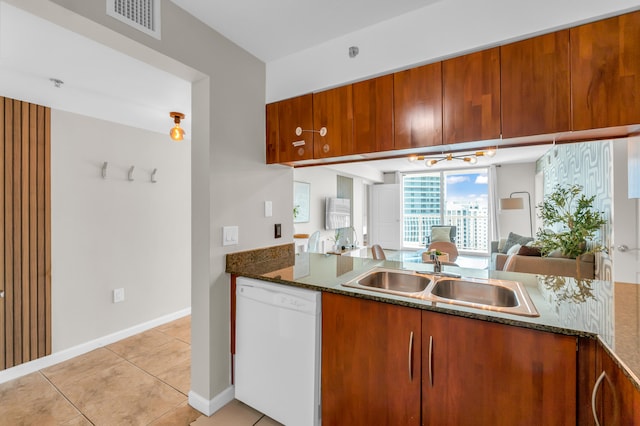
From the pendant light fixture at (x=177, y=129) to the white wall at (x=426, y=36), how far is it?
3.22ft

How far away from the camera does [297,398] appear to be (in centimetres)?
149

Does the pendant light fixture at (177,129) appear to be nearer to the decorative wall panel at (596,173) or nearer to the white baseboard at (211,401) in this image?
the white baseboard at (211,401)

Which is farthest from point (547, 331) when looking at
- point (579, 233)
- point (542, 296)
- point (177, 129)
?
point (177, 129)

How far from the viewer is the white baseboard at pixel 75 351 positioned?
2.11 meters

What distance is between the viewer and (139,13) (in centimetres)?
137

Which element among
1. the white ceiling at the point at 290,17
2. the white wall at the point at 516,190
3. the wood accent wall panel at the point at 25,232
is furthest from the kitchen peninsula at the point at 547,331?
the white wall at the point at 516,190

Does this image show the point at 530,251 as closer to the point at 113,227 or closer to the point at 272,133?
the point at 272,133

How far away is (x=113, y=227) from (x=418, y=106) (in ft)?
9.51

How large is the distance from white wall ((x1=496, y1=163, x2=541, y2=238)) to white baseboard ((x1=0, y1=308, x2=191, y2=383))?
688cm

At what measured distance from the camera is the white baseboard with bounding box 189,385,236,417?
5.65 feet

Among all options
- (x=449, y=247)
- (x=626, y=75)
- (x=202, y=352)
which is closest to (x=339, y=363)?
(x=202, y=352)

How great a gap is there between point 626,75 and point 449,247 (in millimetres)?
3836

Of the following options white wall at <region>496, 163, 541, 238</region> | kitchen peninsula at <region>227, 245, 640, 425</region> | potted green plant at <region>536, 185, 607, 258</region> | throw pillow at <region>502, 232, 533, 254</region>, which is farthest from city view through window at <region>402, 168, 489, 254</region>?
kitchen peninsula at <region>227, 245, 640, 425</region>

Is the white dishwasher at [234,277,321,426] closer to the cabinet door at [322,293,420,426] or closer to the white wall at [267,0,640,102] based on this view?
the cabinet door at [322,293,420,426]
